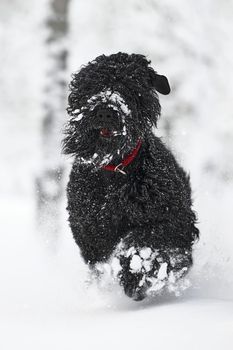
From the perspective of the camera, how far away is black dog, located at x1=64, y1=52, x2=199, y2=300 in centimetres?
521

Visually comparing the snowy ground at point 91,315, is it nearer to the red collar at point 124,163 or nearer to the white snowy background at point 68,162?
the white snowy background at point 68,162

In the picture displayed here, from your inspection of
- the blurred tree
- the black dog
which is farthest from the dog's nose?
the blurred tree

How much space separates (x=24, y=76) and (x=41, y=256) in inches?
416

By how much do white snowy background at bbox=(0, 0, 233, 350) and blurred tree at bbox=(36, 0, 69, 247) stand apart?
22cm

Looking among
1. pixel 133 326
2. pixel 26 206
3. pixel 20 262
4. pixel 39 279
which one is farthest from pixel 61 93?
pixel 133 326

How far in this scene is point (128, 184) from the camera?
5363mm

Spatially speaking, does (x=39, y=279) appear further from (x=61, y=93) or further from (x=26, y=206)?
(x=26, y=206)

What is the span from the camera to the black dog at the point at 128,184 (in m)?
5.21

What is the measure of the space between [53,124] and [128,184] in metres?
6.28

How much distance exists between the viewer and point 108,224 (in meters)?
5.43

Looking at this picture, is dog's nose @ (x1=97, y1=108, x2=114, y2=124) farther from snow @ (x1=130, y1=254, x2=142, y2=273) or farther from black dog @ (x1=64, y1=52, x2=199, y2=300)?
snow @ (x1=130, y1=254, x2=142, y2=273)

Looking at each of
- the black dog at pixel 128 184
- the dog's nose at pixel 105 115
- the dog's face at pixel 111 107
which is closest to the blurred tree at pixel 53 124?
the black dog at pixel 128 184

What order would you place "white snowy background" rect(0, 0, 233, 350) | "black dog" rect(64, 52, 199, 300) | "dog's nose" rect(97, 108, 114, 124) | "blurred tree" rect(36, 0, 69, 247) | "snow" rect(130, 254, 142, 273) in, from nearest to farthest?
"white snowy background" rect(0, 0, 233, 350) → "dog's nose" rect(97, 108, 114, 124) → "black dog" rect(64, 52, 199, 300) → "snow" rect(130, 254, 142, 273) → "blurred tree" rect(36, 0, 69, 247)

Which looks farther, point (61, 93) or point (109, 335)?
point (61, 93)
